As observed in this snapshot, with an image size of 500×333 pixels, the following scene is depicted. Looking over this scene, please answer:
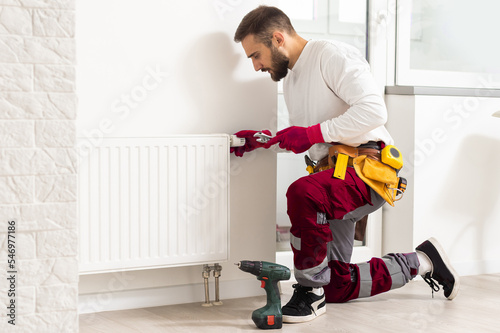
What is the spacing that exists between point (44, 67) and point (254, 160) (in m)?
1.18

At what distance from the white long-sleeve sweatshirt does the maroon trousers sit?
0.53 feet

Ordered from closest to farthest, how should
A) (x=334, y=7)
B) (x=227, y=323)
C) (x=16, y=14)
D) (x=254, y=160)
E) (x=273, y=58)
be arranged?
(x=16, y=14) < (x=227, y=323) < (x=273, y=58) < (x=254, y=160) < (x=334, y=7)

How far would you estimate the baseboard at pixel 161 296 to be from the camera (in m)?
2.14

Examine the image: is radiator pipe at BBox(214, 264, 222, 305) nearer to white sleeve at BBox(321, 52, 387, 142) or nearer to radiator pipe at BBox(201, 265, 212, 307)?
radiator pipe at BBox(201, 265, 212, 307)

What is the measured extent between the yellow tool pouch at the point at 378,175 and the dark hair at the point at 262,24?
1.79ft

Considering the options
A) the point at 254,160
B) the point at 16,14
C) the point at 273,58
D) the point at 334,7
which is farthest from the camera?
the point at 334,7

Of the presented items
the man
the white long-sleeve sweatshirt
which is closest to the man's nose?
the man

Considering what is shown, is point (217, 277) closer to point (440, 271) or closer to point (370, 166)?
point (370, 166)

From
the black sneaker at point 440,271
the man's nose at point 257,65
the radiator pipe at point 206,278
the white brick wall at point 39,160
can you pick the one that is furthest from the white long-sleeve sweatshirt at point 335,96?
the white brick wall at point 39,160

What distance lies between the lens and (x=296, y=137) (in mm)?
2102

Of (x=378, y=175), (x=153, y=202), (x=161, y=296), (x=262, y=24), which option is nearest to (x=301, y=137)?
(x=378, y=175)

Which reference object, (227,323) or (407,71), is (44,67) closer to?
(227,323)

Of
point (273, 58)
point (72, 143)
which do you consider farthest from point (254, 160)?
point (72, 143)

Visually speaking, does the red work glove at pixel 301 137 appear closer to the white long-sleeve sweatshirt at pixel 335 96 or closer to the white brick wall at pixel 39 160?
the white long-sleeve sweatshirt at pixel 335 96
